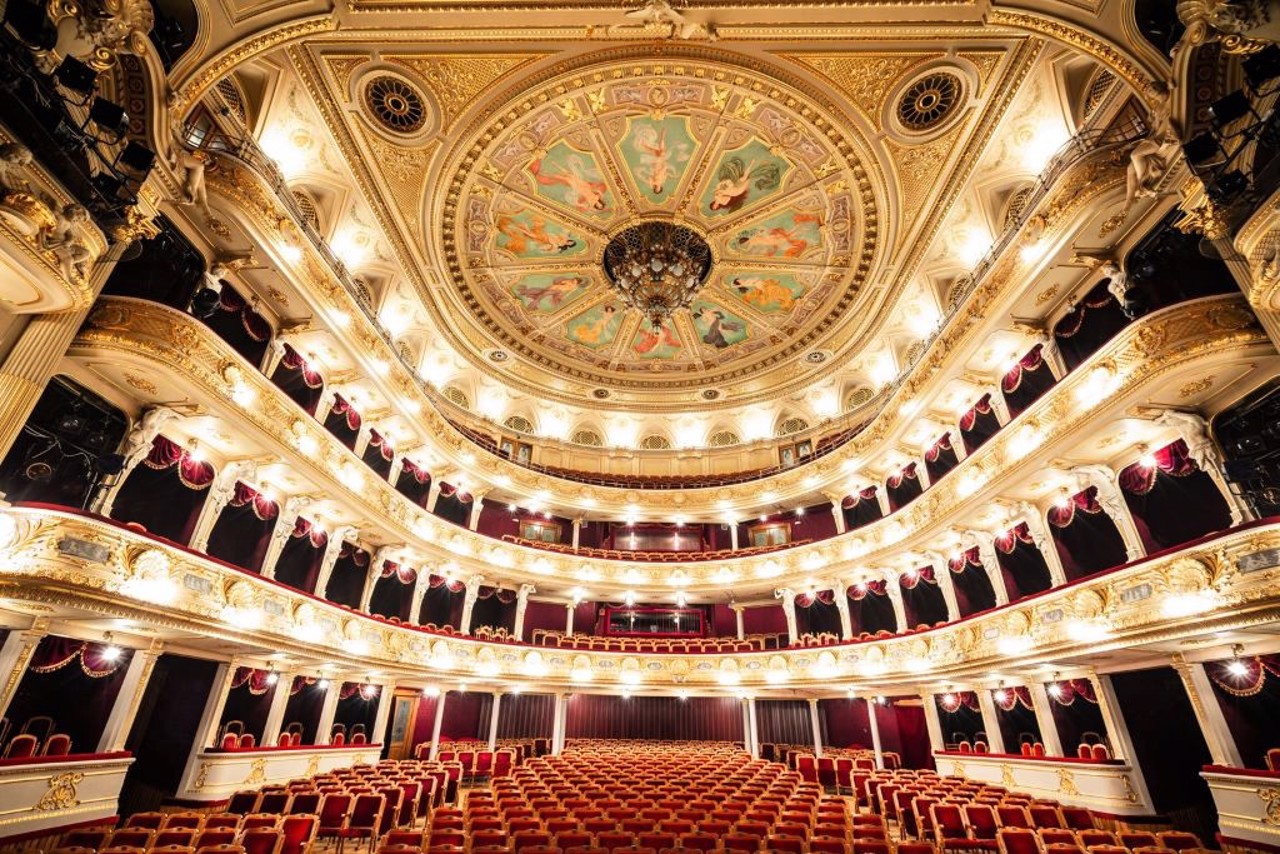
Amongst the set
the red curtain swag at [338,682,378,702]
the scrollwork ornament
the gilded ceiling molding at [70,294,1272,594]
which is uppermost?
the gilded ceiling molding at [70,294,1272,594]

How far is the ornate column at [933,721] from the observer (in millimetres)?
14170

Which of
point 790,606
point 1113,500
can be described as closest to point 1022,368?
point 1113,500

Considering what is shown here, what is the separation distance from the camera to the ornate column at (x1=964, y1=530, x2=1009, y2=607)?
499 inches

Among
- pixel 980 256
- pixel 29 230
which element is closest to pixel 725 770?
pixel 29 230

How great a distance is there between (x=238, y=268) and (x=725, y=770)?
13.1 metres

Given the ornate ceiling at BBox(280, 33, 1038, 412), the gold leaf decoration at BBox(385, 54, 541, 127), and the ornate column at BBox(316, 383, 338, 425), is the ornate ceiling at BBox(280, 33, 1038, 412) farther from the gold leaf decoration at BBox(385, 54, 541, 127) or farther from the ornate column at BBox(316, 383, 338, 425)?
the ornate column at BBox(316, 383, 338, 425)

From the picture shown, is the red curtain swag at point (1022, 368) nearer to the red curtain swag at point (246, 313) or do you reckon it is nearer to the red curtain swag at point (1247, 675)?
the red curtain swag at point (1247, 675)

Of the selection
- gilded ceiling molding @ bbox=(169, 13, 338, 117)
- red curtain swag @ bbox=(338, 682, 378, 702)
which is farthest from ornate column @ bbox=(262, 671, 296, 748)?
gilded ceiling molding @ bbox=(169, 13, 338, 117)

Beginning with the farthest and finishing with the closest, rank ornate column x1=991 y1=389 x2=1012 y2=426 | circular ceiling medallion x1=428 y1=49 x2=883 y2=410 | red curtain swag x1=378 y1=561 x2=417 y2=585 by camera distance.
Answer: red curtain swag x1=378 y1=561 x2=417 y2=585 → ornate column x1=991 y1=389 x2=1012 y2=426 → circular ceiling medallion x1=428 y1=49 x2=883 y2=410

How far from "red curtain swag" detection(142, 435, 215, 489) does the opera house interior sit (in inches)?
2.3

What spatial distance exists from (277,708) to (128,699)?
3267 mm

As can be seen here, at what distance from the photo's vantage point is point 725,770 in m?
10.6

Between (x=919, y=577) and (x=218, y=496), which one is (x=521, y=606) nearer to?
(x=218, y=496)

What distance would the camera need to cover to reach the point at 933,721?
14312mm
